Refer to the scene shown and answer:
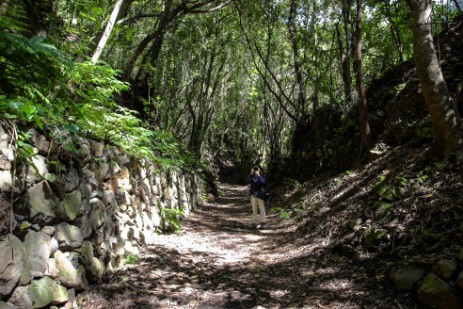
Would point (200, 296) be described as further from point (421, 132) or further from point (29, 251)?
point (421, 132)

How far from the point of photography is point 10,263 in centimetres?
271

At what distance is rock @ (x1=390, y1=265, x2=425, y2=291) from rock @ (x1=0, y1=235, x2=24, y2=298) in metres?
3.54

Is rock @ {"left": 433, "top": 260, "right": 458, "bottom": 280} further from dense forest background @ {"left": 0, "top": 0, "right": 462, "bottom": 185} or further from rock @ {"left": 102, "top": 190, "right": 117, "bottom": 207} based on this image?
rock @ {"left": 102, "top": 190, "right": 117, "bottom": 207}

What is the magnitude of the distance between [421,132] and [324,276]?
3912mm

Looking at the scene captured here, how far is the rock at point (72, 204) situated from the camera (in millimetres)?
3689

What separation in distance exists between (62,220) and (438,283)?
3.68 meters

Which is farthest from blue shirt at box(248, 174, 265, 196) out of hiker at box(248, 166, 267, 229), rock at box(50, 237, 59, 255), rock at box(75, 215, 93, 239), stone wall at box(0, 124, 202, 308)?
rock at box(50, 237, 59, 255)

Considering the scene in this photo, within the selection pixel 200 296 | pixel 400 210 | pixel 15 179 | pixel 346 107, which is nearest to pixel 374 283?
pixel 400 210

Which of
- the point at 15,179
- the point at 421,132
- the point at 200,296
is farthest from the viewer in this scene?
the point at 421,132

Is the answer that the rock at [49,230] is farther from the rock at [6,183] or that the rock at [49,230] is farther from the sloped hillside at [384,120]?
the sloped hillside at [384,120]

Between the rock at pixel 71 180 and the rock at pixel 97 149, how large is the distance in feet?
2.34

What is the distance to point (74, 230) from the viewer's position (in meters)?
3.75

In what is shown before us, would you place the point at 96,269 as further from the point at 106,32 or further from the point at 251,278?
the point at 106,32

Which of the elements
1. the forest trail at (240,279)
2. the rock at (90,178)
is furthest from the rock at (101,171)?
the forest trail at (240,279)
